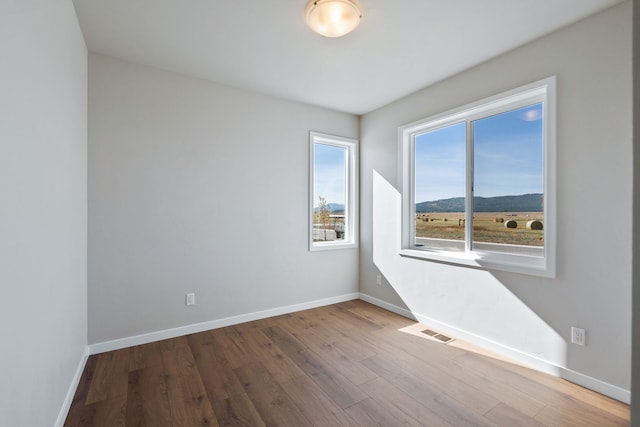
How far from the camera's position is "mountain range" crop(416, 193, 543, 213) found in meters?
2.53

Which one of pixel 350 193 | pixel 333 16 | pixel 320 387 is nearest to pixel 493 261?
pixel 320 387

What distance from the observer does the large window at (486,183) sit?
2.44 metres

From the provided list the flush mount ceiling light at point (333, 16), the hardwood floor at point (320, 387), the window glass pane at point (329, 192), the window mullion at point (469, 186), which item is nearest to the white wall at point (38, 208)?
the hardwood floor at point (320, 387)

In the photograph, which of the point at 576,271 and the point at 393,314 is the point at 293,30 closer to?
the point at 576,271

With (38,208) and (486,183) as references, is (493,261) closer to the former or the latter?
(486,183)

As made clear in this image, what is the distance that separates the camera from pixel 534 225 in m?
2.52

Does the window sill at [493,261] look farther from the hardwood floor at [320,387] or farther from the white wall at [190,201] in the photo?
the white wall at [190,201]

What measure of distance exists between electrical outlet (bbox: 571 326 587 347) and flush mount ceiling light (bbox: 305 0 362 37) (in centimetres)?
275

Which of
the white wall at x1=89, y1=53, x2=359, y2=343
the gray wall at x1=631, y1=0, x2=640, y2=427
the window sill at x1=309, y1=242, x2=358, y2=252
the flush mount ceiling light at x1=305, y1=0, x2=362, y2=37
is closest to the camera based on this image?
the gray wall at x1=631, y1=0, x2=640, y2=427

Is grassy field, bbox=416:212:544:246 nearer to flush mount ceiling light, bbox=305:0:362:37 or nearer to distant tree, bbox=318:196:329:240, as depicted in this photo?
distant tree, bbox=318:196:329:240

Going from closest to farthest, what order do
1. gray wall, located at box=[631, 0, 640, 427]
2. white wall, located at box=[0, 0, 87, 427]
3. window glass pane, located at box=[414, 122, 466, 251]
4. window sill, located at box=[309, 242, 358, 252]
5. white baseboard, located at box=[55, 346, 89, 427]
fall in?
gray wall, located at box=[631, 0, 640, 427], white wall, located at box=[0, 0, 87, 427], white baseboard, located at box=[55, 346, 89, 427], window glass pane, located at box=[414, 122, 466, 251], window sill, located at box=[309, 242, 358, 252]

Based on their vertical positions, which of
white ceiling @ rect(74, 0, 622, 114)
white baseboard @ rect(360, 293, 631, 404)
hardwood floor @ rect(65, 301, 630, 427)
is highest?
white ceiling @ rect(74, 0, 622, 114)

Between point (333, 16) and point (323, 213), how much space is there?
249cm

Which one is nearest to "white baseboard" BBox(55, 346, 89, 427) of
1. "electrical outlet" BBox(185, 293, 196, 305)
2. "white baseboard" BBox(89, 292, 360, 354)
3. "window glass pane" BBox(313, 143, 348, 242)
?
"white baseboard" BBox(89, 292, 360, 354)
